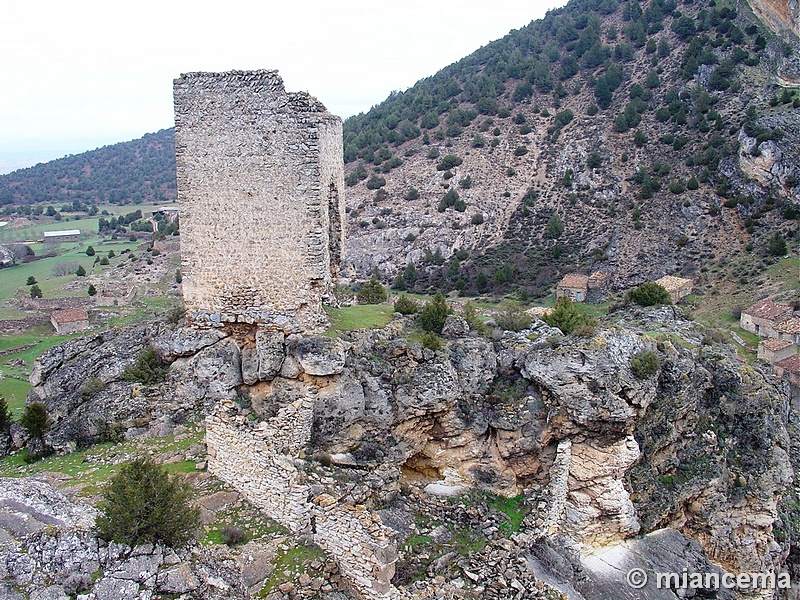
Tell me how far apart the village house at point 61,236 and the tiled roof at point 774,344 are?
6817cm

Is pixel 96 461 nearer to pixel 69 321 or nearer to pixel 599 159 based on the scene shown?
pixel 69 321

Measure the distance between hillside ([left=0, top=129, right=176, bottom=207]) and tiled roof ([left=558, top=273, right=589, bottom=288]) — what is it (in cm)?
7495

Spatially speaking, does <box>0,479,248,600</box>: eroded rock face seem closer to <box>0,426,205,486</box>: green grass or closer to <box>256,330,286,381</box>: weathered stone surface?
<box>0,426,205,486</box>: green grass

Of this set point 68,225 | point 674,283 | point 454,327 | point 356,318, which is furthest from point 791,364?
point 68,225

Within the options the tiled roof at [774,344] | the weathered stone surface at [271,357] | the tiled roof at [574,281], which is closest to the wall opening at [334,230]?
the weathered stone surface at [271,357]

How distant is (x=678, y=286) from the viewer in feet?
129

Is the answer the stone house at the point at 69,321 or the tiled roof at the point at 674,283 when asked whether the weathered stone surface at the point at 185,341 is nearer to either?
the stone house at the point at 69,321

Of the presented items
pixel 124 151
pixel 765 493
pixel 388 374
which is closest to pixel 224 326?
pixel 388 374

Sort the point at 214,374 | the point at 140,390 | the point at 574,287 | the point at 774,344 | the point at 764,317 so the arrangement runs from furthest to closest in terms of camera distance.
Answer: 1. the point at 574,287
2. the point at 764,317
3. the point at 774,344
4. the point at 140,390
5. the point at 214,374

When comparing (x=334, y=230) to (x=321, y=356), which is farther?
(x=334, y=230)

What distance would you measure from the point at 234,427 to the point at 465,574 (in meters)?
4.28

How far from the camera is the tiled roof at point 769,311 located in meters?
36.0

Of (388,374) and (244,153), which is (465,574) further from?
(244,153)

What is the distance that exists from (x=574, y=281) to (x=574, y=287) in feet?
2.76
